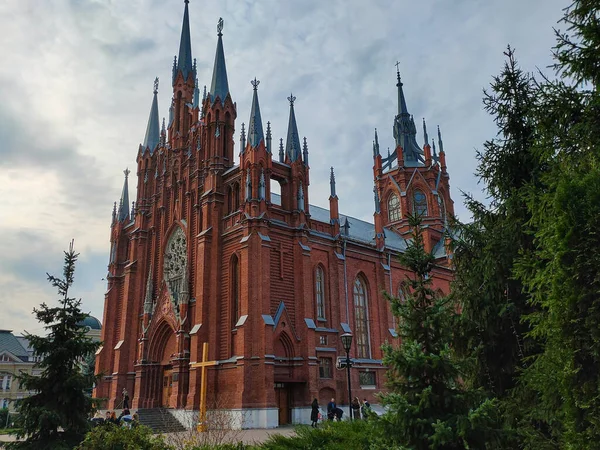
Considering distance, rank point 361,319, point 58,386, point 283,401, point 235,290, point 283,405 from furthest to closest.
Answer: point 361,319 < point 235,290 < point 283,401 < point 283,405 < point 58,386

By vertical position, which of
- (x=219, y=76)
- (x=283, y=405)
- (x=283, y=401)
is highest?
(x=219, y=76)

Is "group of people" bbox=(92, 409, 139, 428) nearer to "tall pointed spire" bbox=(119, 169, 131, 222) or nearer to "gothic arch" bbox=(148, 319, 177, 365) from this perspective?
"gothic arch" bbox=(148, 319, 177, 365)

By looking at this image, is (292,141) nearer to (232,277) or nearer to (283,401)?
(232,277)

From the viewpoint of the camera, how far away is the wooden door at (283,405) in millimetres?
30219

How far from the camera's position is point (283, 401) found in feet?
99.9

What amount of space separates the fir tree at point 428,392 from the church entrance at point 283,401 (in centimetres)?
2282

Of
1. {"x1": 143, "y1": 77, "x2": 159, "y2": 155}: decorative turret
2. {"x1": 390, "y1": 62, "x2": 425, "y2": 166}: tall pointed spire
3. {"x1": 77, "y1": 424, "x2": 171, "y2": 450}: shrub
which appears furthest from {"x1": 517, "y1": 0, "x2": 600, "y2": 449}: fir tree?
{"x1": 390, "y1": 62, "x2": 425, "y2": 166}: tall pointed spire

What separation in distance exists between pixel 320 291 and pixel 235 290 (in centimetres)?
635

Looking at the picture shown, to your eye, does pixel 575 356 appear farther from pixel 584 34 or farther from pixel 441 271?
pixel 441 271

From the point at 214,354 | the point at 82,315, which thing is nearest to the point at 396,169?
the point at 214,354

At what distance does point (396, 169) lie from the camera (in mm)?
58406

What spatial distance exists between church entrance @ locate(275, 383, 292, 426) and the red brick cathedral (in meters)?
0.08

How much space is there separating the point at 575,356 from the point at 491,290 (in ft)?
13.7

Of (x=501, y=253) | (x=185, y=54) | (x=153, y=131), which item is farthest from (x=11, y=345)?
(x=501, y=253)
